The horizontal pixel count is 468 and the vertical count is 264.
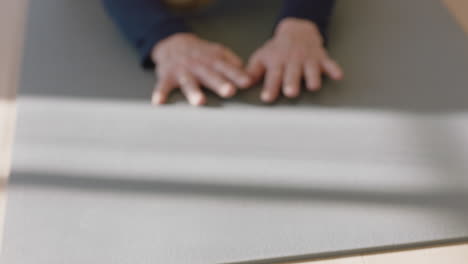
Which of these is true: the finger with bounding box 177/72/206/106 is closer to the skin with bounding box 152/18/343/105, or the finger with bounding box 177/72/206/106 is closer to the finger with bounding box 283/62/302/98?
the skin with bounding box 152/18/343/105

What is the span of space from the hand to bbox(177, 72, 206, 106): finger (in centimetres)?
7

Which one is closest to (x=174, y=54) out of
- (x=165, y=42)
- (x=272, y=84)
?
(x=165, y=42)

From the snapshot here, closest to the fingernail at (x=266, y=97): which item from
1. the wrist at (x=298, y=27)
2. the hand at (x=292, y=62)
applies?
the hand at (x=292, y=62)

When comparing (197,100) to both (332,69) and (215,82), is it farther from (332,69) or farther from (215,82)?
(332,69)

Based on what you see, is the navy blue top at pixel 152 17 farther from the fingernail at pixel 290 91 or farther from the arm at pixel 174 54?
the fingernail at pixel 290 91

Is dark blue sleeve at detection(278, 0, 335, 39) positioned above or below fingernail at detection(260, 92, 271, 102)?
above

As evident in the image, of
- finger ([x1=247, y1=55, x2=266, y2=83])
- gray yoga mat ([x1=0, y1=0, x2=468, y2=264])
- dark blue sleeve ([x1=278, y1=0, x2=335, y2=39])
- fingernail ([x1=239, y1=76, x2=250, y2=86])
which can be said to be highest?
dark blue sleeve ([x1=278, y1=0, x2=335, y2=39])

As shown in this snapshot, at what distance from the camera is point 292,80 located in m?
0.56

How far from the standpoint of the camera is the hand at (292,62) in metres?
0.56

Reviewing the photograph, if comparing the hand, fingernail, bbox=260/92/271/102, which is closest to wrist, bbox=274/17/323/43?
the hand

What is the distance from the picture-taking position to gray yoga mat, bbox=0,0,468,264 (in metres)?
0.44

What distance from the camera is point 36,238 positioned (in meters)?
0.43

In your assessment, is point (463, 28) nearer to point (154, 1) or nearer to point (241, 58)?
point (241, 58)

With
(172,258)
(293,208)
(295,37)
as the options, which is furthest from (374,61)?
(172,258)
